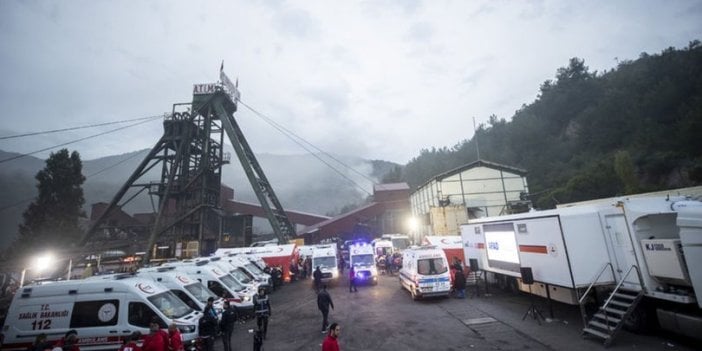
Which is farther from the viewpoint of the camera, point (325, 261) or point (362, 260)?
point (325, 261)

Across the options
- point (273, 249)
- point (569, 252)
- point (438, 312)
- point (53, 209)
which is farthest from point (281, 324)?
point (53, 209)

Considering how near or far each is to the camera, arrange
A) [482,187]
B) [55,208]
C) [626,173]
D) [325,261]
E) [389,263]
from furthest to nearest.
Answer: [626,173] < [55,208] < [482,187] < [389,263] < [325,261]

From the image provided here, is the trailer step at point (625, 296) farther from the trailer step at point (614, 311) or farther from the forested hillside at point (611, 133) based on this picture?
the forested hillside at point (611, 133)

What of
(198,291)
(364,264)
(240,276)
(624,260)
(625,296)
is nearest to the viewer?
(625,296)

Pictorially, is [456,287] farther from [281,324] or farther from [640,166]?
[640,166]

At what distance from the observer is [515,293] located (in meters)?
15.4

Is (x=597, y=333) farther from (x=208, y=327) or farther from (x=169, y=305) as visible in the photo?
(x=169, y=305)

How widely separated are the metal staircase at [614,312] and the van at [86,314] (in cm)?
1174

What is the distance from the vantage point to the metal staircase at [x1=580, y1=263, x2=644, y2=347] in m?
8.48

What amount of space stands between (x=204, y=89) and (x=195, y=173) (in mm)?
11139

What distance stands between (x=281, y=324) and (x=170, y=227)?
27916 mm

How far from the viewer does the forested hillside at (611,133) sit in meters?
42.2

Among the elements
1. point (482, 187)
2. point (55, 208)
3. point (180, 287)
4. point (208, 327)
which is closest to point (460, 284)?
point (208, 327)

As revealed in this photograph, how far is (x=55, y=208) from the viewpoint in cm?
3803
